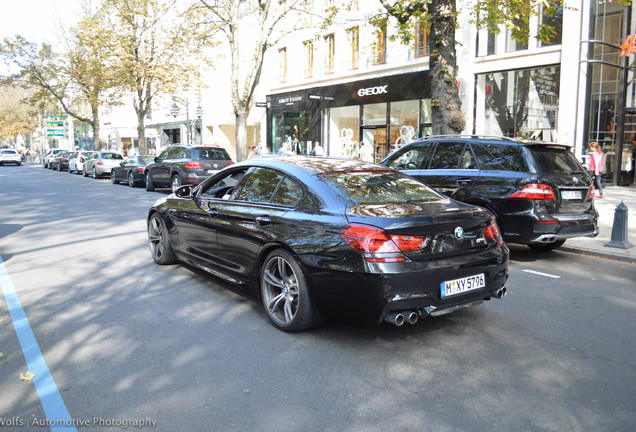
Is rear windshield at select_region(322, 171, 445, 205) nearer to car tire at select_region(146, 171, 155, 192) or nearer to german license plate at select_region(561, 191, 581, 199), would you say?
german license plate at select_region(561, 191, 581, 199)

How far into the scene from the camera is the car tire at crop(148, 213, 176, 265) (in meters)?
6.61

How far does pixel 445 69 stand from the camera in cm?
1174

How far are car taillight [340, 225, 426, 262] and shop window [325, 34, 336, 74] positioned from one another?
79.9 feet

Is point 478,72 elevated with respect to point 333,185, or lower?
elevated

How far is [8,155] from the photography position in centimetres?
5106

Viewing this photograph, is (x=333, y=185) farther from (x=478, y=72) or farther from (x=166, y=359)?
(x=478, y=72)

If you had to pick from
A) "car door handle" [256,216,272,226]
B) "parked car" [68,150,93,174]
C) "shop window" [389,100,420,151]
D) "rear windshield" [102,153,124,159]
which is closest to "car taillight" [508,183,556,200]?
"car door handle" [256,216,272,226]

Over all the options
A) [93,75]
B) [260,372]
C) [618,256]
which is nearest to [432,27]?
[618,256]

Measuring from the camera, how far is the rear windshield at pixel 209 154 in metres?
16.9

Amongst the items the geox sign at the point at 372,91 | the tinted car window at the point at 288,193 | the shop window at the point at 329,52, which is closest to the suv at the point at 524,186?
the tinted car window at the point at 288,193

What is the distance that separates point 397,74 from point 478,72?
374 centimetres

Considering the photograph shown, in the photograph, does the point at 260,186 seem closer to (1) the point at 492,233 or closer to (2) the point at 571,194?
(1) the point at 492,233

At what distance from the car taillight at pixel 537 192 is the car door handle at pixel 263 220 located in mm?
4132

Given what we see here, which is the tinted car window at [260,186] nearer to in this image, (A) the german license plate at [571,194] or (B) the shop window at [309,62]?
(A) the german license plate at [571,194]
